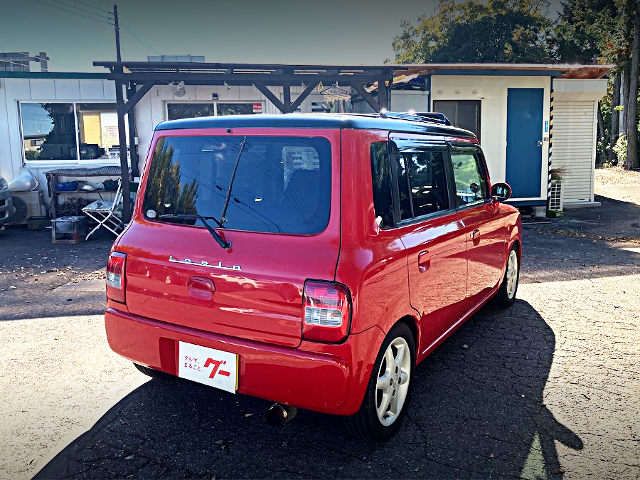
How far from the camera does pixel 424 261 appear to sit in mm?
3623

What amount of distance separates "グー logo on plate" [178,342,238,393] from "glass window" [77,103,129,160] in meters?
11.0

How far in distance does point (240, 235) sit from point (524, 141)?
11.8 m

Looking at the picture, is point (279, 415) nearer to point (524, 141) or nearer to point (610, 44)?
point (524, 141)

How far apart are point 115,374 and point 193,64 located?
7.92 metres

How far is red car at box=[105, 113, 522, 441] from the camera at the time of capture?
9.54ft

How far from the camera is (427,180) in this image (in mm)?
3885

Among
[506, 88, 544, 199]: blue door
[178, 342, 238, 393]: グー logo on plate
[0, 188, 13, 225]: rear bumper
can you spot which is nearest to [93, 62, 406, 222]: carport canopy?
[0, 188, 13, 225]: rear bumper

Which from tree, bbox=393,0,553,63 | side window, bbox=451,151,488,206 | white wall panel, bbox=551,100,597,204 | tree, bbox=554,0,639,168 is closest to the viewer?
side window, bbox=451,151,488,206

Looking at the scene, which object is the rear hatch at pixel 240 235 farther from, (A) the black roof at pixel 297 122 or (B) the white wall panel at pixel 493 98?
(B) the white wall panel at pixel 493 98

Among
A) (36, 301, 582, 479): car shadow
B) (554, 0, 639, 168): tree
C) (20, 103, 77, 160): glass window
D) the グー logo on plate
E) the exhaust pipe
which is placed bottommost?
(36, 301, 582, 479): car shadow

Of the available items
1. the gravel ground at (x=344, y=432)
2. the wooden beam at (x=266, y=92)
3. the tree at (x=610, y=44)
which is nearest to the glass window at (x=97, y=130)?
the wooden beam at (x=266, y=92)

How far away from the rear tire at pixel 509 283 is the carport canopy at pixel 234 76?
254 inches

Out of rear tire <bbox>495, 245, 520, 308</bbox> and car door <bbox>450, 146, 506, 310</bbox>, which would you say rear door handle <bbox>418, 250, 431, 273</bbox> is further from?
rear tire <bbox>495, 245, 520, 308</bbox>

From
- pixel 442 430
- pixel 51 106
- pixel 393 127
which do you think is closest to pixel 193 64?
pixel 51 106
